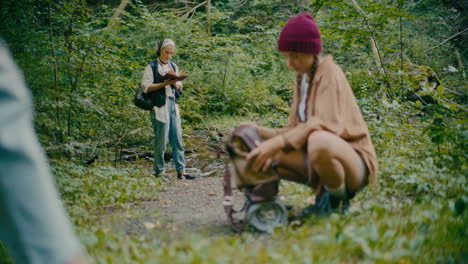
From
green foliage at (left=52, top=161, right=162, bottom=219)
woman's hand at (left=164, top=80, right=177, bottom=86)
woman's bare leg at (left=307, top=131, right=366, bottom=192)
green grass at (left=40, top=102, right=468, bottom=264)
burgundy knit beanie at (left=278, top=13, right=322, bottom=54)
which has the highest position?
burgundy knit beanie at (left=278, top=13, right=322, bottom=54)

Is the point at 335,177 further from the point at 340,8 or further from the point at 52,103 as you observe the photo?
the point at 340,8

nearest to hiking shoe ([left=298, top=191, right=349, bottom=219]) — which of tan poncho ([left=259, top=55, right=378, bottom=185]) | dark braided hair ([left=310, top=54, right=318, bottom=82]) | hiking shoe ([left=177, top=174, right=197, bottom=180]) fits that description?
tan poncho ([left=259, top=55, right=378, bottom=185])

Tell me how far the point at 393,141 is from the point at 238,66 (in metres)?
9.05

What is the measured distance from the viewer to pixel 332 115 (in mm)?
2738

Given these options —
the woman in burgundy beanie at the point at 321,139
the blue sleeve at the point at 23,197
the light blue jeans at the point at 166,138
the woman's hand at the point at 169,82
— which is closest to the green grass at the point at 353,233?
the woman in burgundy beanie at the point at 321,139

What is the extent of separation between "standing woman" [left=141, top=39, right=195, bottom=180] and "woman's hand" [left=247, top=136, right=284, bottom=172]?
11.7 feet

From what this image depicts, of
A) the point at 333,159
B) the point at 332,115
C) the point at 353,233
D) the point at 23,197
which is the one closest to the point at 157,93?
the point at 332,115

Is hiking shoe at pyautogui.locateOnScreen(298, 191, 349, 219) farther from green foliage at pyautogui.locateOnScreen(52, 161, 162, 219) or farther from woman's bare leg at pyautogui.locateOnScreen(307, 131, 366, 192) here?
green foliage at pyautogui.locateOnScreen(52, 161, 162, 219)

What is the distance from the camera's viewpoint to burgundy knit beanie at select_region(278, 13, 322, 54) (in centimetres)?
282

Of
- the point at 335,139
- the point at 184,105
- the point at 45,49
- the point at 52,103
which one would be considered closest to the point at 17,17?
the point at 45,49

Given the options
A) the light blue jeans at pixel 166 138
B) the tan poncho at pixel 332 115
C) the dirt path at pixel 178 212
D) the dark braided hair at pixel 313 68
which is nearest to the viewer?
the tan poncho at pixel 332 115

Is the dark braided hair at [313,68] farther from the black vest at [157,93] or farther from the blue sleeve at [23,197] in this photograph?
the black vest at [157,93]

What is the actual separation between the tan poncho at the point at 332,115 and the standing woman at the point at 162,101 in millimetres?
3518

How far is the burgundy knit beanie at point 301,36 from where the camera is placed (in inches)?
111
